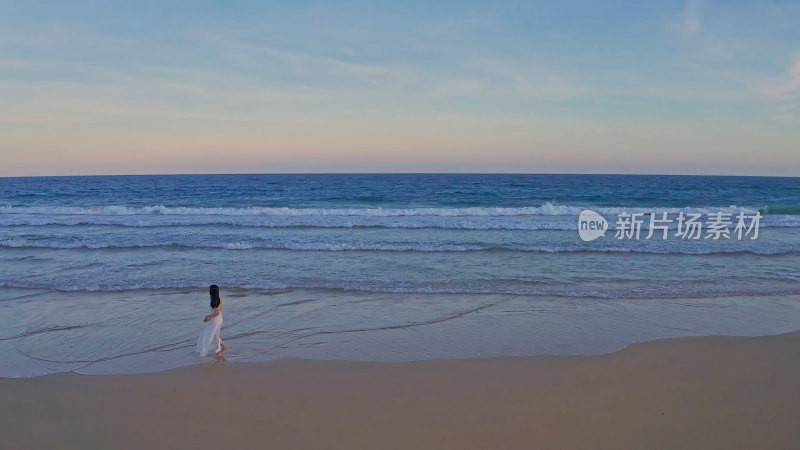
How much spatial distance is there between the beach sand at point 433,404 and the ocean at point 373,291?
507mm

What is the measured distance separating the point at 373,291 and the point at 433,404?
4.91 metres

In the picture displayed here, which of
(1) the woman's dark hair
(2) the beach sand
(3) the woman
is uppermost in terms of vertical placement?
(1) the woman's dark hair

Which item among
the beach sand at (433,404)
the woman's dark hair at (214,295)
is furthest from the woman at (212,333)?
the beach sand at (433,404)

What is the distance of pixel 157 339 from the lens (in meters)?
6.79

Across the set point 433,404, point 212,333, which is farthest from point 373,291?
point 433,404

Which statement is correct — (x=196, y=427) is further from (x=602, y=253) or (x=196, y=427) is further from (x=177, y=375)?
(x=602, y=253)

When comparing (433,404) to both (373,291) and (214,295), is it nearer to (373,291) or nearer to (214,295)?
(214,295)

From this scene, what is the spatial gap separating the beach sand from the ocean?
0.51m

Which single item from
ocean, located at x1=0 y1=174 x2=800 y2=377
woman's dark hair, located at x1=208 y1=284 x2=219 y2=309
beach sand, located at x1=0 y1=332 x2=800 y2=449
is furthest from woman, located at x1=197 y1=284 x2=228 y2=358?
beach sand, located at x1=0 y1=332 x2=800 y2=449

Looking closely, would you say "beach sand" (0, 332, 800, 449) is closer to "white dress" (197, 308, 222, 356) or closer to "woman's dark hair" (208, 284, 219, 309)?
"white dress" (197, 308, 222, 356)

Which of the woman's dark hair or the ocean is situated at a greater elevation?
the woman's dark hair

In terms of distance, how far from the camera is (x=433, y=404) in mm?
4652

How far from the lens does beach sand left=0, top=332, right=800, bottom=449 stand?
13.5 feet

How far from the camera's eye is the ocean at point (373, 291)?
254 inches
